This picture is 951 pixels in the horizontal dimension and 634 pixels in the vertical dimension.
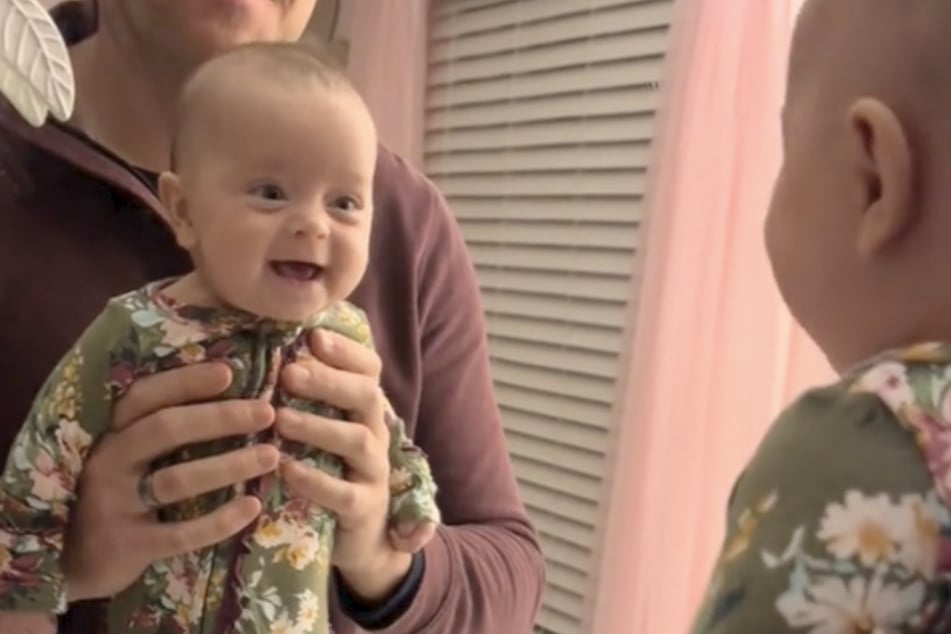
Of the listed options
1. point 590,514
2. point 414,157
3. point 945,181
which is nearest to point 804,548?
point 945,181

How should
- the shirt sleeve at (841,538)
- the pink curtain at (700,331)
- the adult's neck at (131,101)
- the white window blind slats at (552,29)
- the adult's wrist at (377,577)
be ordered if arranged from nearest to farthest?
the shirt sleeve at (841,538), the adult's wrist at (377,577), the adult's neck at (131,101), the pink curtain at (700,331), the white window blind slats at (552,29)

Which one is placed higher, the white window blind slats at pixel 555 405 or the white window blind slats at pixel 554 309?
the white window blind slats at pixel 554 309

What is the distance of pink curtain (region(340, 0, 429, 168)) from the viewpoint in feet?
8.30

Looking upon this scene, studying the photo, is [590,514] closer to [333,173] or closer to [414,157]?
[414,157]

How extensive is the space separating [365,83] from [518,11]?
1.07ft

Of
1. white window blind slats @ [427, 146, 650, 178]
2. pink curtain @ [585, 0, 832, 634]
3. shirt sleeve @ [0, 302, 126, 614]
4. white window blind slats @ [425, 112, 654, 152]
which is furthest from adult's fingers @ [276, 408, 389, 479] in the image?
white window blind slats @ [425, 112, 654, 152]

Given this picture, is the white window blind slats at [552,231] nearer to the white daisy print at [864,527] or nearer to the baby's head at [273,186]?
the baby's head at [273,186]

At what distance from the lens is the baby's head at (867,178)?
23.5 inches

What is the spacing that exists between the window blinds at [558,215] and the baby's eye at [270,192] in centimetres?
115

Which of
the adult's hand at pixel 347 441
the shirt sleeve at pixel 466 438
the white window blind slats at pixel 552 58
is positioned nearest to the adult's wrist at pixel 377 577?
the adult's hand at pixel 347 441

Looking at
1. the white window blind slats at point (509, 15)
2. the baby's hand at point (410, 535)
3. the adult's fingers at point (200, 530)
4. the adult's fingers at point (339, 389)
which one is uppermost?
the white window blind slats at point (509, 15)

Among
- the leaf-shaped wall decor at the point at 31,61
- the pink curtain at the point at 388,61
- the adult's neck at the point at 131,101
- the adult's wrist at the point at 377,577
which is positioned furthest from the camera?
the pink curtain at the point at 388,61

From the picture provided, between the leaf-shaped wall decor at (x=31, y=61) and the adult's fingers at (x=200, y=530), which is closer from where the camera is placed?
the leaf-shaped wall decor at (x=31, y=61)

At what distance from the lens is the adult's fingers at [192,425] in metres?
0.86
